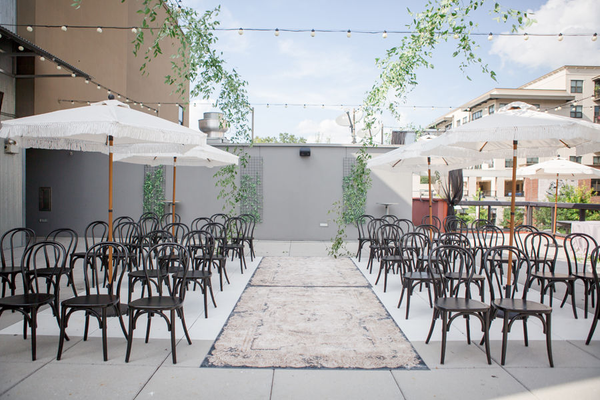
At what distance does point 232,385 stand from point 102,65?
389 inches

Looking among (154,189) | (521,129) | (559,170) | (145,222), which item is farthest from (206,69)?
(559,170)

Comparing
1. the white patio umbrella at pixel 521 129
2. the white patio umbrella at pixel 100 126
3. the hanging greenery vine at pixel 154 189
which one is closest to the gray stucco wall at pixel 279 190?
the hanging greenery vine at pixel 154 189

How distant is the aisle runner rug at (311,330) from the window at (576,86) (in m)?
33.0

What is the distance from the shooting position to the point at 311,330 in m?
3.58

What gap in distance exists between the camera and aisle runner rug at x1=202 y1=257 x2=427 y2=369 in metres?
2.93

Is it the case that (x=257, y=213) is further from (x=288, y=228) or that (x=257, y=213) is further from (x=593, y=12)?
(x=593, y=12)

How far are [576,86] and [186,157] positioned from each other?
3404cm

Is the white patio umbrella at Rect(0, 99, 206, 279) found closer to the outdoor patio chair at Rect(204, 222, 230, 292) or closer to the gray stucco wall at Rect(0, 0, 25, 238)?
the outdoor patio chair at Rect(204, 222, 230, 292)

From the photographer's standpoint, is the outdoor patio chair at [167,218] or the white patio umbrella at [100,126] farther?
the outdoor patio chair at [167,218]

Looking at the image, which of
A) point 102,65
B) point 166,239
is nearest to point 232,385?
point 166,239

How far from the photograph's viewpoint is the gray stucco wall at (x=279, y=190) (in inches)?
392

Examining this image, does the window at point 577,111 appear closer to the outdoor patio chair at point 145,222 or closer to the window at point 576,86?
the window at point 576,86

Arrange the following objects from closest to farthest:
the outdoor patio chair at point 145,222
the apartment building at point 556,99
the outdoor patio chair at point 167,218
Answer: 1. the outdoor patio chair at point 145,222
2. the outdoor patio chair at point 167,218
3. the apartment building at point 556,99

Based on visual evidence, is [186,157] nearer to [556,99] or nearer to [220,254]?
[220,254]
